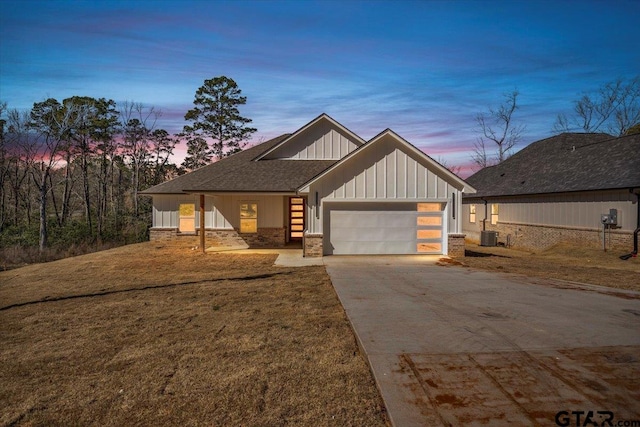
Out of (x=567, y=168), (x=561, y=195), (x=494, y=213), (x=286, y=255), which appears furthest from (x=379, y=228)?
(x=494, y=213)

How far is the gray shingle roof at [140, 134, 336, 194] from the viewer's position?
17281mm

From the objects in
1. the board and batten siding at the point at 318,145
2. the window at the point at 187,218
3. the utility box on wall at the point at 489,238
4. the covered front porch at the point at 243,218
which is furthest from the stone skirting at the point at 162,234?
the utility box on wall at the point at 489,238

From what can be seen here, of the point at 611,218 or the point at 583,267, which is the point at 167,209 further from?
the point at 611,218

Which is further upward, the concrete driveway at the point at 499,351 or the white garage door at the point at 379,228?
the white garage door at the point at 379,228

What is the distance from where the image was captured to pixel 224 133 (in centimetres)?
4166

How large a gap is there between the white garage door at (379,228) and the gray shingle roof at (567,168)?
8988 mm

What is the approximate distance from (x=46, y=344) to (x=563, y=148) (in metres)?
30.7

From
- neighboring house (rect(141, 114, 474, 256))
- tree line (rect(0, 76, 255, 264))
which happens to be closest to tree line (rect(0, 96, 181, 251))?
tree line (rect(0, 76, 255, 264))

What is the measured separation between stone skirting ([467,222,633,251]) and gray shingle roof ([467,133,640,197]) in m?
2.09

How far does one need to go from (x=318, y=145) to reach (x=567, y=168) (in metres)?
14.9

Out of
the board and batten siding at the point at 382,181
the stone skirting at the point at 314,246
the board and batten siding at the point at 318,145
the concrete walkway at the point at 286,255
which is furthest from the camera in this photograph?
the board and batten siding at the point at 318,145

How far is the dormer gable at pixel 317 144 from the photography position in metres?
20.5

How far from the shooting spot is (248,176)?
1859 cm

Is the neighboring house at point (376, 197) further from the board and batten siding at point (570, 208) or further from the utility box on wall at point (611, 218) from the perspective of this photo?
the board and batten siding at point (570, 208)
